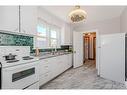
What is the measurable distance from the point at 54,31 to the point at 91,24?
6.68ft

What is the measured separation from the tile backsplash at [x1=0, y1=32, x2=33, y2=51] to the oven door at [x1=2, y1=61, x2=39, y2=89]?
82 cm

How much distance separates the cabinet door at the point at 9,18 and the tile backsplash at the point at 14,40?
0.32 meters

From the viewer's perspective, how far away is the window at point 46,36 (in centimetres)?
411

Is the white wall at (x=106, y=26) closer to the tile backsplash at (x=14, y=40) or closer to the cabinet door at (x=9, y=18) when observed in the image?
the tile backsplash at (x=14, y=40)

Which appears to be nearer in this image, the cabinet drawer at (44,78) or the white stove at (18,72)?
the white stove at (18,72)

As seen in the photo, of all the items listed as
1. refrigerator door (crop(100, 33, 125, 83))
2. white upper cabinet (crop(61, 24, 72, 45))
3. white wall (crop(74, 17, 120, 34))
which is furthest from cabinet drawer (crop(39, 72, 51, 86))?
white wall (crop(74, 17, 120, 34))

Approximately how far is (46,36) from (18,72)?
9.03ft

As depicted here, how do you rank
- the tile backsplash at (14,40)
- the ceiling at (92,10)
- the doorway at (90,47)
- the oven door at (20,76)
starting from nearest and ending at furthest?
the oven door at (20,76)
the tile backsplash at (14,40)
the ceiling at (92,10)
the doorway at (90,47)

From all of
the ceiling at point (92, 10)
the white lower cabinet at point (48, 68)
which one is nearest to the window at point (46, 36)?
the ceiling at point (92, 10)

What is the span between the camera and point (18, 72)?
194 centimetres

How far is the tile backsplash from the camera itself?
2520 mm

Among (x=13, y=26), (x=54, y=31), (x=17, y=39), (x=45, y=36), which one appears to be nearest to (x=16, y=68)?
(x=13, y=26)

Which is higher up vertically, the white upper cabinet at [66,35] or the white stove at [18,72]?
the white upper cabinet at [66,35]

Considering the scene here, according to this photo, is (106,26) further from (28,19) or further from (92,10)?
(28,19)
